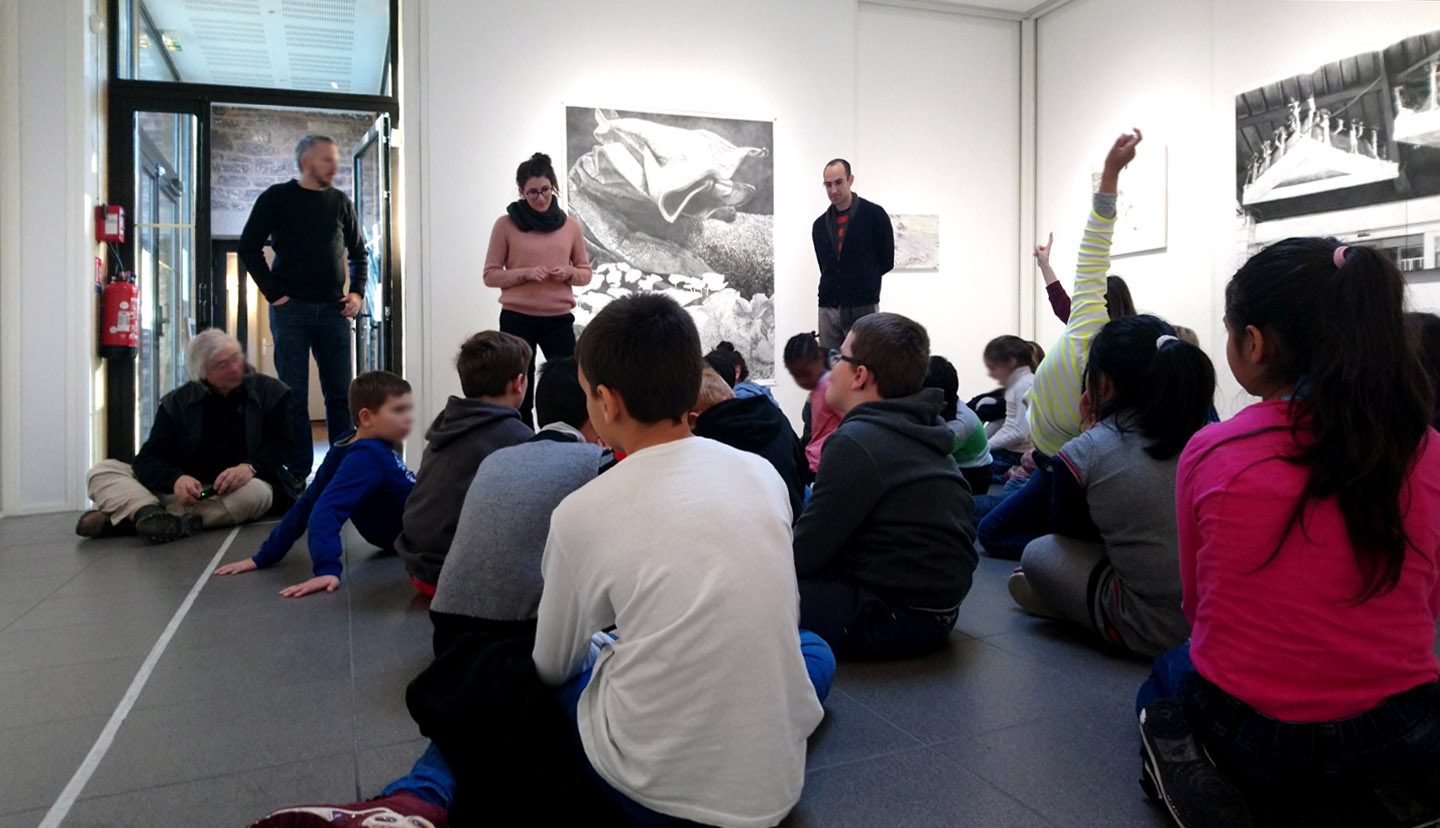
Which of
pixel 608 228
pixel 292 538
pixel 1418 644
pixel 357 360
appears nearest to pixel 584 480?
pixel 1418 644

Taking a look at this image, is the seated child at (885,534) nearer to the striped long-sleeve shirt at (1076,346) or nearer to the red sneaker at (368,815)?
the striped long-sleeve shirt at (1076,346)

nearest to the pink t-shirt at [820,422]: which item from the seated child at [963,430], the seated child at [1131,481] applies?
the seated child at [963,430]

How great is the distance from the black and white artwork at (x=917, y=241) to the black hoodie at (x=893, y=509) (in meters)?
5.49

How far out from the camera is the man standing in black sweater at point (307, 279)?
5.39 meters

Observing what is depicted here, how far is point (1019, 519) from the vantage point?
3.25 m

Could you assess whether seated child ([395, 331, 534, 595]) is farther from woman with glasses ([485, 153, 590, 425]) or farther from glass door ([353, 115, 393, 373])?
glass door ([353, 115, 393, 373])

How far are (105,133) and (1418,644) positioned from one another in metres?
7.03

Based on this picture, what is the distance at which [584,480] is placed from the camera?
2.05m

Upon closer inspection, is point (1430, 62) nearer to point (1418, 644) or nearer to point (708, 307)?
point (708, 307)

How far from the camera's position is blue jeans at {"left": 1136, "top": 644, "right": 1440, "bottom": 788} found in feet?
4.49

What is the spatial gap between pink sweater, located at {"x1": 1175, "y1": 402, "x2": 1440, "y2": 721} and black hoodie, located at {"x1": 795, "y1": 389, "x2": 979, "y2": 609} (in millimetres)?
936

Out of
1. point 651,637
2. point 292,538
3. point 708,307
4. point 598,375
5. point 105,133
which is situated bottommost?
point 292,538

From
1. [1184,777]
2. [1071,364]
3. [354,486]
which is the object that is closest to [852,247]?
[1071,364]

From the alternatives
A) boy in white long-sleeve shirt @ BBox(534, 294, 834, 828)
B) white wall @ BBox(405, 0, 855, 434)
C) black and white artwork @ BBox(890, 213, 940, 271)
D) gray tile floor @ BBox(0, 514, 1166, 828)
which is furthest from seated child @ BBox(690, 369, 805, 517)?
black and white artwork @ BBox(890, 213, 940, 271)
